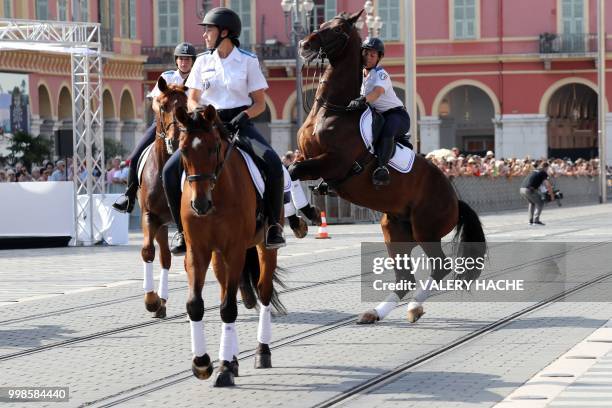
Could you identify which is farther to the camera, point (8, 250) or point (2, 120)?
point (2, 120)

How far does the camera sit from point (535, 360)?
11.3 meters

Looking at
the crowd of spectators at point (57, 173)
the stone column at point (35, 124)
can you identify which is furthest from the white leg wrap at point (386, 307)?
the stone column at point (35, 124)

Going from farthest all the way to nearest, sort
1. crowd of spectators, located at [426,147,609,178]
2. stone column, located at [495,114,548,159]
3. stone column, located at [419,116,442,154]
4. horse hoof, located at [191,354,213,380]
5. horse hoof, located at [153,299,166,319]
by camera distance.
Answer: stone column, located at [419,116,442,154] < stone column, located at [495,114,548,159] < crowd of spectators, located at [426,147,609,178] < horse hoof, located at [153,299,166,319] < horse hoof, located at [191,354,213,380]

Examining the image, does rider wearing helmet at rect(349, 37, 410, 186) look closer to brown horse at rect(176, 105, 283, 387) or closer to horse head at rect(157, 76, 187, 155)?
horse head at rect(157, 76, 187, 155)

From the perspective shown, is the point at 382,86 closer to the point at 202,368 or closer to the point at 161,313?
the point at 161,313

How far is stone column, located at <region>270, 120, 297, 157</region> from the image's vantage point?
70.6 m

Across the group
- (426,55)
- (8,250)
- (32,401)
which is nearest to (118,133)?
(426,55)

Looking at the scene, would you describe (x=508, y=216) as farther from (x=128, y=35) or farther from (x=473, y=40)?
(x=473, y=40)

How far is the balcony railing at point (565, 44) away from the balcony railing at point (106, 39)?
21.4m

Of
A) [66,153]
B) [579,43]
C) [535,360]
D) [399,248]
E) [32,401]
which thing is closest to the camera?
[32,401]

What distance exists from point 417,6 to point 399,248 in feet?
191

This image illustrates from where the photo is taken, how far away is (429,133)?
230 ft

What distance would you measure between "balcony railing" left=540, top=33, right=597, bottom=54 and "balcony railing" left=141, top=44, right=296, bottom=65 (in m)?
11.4

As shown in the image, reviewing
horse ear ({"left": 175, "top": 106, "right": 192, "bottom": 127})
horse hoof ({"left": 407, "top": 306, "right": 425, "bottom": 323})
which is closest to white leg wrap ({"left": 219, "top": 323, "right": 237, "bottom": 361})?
horse ear ({"left": 175, "top": 106, "right": 192, "bottom": 127})
